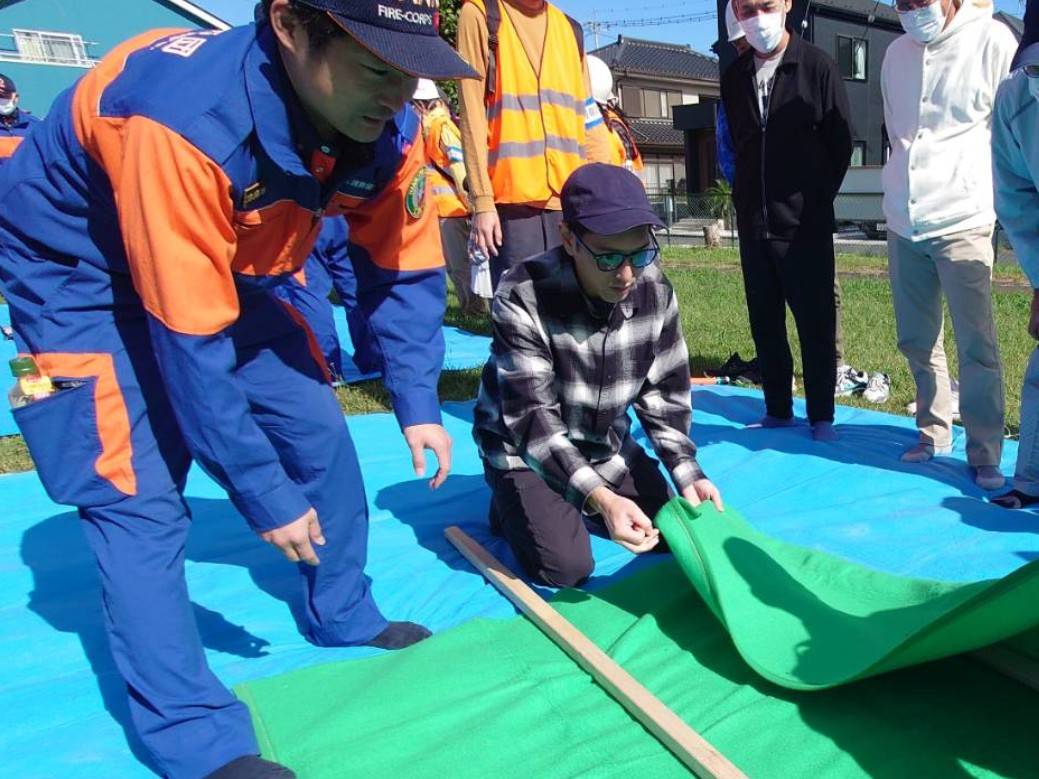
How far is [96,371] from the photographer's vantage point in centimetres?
168

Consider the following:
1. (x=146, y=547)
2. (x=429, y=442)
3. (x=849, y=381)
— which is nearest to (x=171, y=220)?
(x=146, y=547)

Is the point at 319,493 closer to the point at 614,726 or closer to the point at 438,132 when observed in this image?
the point at 614,726

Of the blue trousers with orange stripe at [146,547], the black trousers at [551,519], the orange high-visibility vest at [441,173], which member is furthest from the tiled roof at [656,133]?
the blue trousers with orange stripe at [146,547]

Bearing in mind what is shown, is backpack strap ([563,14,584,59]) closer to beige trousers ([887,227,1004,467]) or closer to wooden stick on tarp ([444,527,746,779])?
beige trousers ([887,227,1004,467])

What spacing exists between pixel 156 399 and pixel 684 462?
1438 millimetres

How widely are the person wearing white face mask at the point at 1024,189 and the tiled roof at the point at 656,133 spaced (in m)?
28.1

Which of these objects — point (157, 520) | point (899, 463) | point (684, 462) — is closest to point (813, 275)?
point (899, 463)

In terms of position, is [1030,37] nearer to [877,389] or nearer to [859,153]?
[877,389]

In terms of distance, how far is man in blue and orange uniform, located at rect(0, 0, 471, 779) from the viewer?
56.2 inches

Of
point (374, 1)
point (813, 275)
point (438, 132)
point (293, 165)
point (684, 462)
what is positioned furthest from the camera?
point (438, 132)

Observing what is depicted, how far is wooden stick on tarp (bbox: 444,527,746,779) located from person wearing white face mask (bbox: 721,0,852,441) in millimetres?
1942

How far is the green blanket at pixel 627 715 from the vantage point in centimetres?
163

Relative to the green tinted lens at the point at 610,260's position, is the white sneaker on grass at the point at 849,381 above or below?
below

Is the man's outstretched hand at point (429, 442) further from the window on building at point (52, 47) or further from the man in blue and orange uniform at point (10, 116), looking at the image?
the window on building at point (52, 47)
